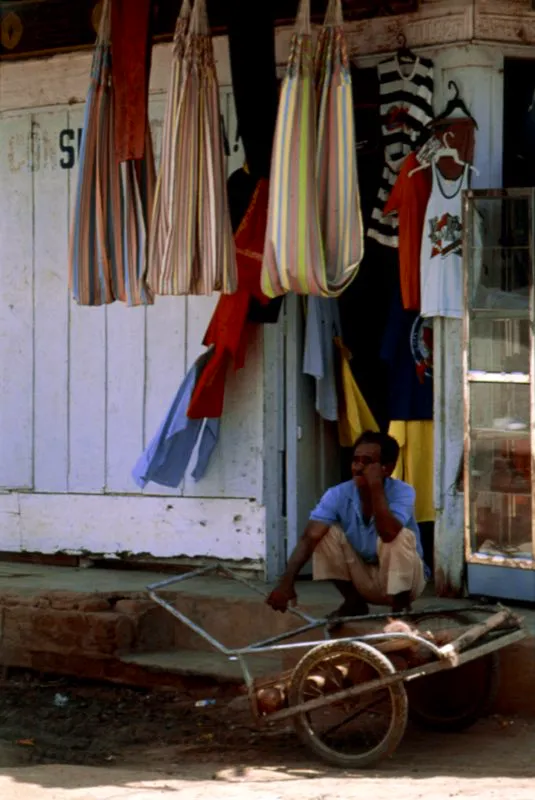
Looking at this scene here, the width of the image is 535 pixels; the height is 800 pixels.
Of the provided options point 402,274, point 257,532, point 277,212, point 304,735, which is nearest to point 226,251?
point 277,212

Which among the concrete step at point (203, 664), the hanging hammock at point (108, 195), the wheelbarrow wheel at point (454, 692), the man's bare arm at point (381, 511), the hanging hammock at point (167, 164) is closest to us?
the wheelbarrow wheel at point (454, 692)

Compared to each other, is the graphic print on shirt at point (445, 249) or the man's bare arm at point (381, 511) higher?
the graphic print on shirt at point (445, 249)

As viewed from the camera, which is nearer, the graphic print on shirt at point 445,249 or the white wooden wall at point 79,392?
the graphic print on shirt at point 445,249

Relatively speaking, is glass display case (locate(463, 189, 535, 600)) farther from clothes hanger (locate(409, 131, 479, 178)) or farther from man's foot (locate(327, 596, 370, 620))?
man's foot (locate(327, 596, 370, 620))

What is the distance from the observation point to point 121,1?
23.4 feet

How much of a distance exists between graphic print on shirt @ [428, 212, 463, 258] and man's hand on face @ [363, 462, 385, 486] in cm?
130

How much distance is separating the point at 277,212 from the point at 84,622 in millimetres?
2344

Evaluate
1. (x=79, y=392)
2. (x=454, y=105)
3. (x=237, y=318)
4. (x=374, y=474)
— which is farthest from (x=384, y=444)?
(x=79, y=392)

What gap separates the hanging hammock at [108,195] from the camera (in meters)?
7.16

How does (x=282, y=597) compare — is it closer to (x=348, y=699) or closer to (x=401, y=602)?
(x=401, y=602)

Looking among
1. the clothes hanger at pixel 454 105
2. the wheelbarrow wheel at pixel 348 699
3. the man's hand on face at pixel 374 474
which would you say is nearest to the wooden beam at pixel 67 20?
the clothes hanger at pixel 454 105

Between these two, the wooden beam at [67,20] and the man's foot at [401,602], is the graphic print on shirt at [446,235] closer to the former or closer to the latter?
the wooden beam at [67,20]

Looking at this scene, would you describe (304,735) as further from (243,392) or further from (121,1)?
(121,1)

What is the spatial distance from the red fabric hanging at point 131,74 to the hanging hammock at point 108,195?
58 millimetres
